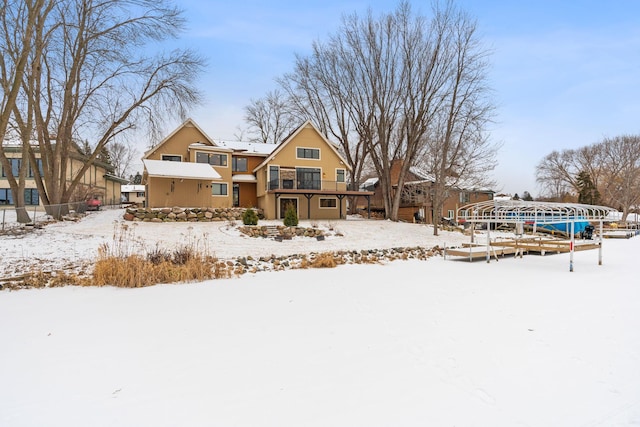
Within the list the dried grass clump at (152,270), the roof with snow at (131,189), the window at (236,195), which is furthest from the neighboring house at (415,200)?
the roof with snow at (131,189)

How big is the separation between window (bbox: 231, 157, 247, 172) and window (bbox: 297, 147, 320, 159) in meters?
5.54

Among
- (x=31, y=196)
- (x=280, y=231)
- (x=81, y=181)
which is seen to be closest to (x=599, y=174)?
(x=280, y=231)

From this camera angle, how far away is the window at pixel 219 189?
93.5ft

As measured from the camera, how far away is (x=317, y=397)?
11.0ft

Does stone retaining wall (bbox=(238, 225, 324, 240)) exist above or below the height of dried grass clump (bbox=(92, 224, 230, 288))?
above

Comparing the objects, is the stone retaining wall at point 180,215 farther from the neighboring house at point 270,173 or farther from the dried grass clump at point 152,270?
the dried grass clump at point 152,270

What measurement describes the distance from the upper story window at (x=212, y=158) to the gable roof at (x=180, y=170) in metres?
1.46

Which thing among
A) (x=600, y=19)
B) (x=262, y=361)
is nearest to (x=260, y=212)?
(x=600, y=19)

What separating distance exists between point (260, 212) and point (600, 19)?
2353 centimetres

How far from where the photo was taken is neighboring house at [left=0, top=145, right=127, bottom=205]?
2898 centimetres

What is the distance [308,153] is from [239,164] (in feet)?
21.4

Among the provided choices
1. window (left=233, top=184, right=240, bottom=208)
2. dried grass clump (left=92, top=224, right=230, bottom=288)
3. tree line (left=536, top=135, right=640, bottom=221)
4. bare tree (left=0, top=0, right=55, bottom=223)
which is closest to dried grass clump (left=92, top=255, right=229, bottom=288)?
dried grass clump (left=92, top=224, right=230, bottom=288)

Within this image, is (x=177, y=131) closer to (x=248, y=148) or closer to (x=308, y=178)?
(x=248, y=148)

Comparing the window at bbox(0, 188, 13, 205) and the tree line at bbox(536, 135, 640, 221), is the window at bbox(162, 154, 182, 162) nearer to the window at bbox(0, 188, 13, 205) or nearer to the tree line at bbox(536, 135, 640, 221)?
the window at bbox(0, 188, 13, 205)
